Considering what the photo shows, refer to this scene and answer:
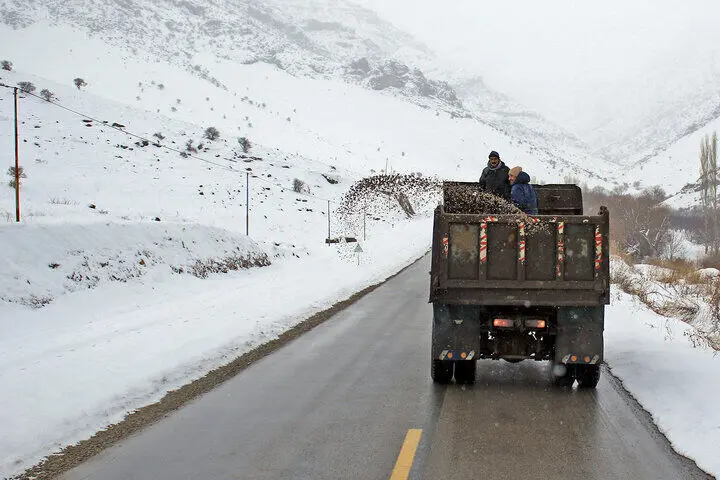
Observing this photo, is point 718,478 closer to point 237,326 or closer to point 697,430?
point 697,430

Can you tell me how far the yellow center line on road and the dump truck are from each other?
1.79 metres

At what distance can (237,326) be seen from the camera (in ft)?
39.5

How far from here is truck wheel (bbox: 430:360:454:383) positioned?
25.7 feet

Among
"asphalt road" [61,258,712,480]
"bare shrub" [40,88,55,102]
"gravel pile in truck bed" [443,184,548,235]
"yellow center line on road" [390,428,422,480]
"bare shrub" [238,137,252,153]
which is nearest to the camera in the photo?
"yellow center line on road" [390,428,422,480]

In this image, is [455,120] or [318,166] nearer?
[318,166]

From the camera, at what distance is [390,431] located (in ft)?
19.8

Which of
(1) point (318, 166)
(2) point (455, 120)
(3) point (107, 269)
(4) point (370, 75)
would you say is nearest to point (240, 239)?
(3) point (107, 269)

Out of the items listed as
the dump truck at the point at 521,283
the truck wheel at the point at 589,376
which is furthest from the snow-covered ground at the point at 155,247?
the dump truck at the point at 521,283

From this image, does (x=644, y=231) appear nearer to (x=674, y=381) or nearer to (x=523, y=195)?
(x=523, y=195)

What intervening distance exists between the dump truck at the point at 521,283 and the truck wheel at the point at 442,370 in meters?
0.26

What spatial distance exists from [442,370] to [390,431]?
6.61ft

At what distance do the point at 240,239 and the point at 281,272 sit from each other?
9.11 ft

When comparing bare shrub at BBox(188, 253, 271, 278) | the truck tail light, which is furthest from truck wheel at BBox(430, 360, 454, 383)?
bare shrub at BBox(188, 253, 271, 278)

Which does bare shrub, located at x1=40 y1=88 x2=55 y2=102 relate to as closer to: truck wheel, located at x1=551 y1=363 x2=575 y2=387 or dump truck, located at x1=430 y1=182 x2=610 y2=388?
dump truck, located at x1=430 y1=182 x2=610 y2=388
